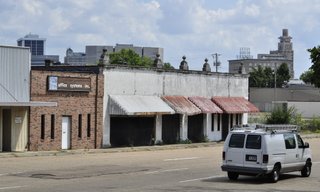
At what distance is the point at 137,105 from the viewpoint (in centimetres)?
4288

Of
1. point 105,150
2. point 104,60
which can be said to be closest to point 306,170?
point 105,150

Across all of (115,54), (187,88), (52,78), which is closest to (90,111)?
(52,78)

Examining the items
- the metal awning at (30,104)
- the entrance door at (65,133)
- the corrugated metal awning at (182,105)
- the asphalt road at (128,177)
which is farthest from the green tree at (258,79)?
the asphalt road at (128,177)

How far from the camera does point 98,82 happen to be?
40656 millimetres

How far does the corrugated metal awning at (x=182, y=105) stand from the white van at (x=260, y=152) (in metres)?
23.3

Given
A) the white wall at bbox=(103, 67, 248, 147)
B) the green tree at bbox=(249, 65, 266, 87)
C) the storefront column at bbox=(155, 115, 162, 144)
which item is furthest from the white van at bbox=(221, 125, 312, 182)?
the green tree at bbox=(249, 65, 266, 87)

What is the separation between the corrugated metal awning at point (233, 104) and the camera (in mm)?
52188

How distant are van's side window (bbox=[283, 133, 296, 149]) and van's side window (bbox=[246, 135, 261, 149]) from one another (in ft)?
4.55

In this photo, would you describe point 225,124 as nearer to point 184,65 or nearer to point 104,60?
point 184,65

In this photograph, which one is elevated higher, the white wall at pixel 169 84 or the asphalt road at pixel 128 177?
the white wall at pixel 169 84

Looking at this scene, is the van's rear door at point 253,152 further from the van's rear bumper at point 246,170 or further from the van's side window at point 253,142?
the van's rear bumper at point 246,170

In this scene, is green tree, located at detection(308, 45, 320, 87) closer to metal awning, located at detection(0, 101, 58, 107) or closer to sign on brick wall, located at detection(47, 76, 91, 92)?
sign on brick wall, located at detection(47, 76, 91, 92)

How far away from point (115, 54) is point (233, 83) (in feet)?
178

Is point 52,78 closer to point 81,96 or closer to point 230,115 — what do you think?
point 81,96
